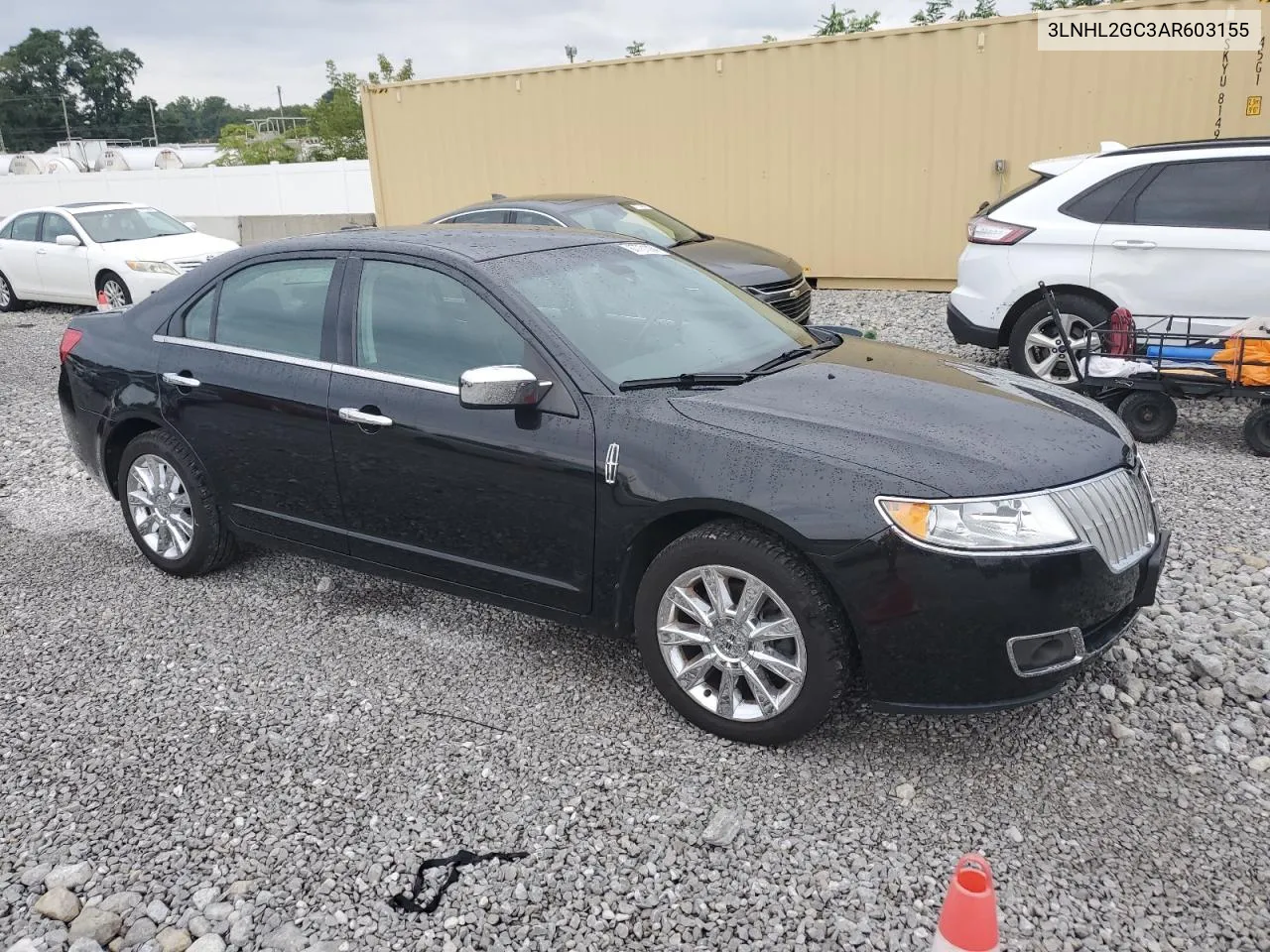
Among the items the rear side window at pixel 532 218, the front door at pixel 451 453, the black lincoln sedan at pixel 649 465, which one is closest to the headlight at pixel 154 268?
the rear side window at pixel 532 218

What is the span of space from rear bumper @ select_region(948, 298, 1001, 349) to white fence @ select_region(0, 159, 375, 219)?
897 inches

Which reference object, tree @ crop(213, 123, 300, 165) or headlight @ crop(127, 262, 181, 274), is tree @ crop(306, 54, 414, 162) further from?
headlight @ crop(127, 262, 181, 274)

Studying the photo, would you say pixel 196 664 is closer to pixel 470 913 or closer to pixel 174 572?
pixel 174 572

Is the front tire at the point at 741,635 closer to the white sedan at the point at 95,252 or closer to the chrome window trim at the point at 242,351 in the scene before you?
the chrome window trim at the point at 242,351

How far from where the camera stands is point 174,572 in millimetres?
5004

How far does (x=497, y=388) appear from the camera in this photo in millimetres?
3504

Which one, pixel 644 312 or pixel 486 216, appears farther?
pixel 486 216

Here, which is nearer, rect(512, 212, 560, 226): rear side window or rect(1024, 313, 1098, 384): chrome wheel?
rect(1024, 313, 1098, 384): chrome wheel

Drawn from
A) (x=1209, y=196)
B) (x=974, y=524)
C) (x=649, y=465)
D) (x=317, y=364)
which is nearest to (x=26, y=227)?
(x=317, y=364)

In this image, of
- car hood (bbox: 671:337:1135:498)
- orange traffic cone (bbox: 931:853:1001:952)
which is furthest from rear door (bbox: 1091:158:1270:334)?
orange traffic cone (bbox: 931:853:1001:952)

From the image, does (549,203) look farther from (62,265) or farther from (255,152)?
(255,152)

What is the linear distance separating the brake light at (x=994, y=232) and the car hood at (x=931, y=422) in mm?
4036

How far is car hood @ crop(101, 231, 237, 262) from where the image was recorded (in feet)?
41.6

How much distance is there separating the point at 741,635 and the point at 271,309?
2.55 meters
